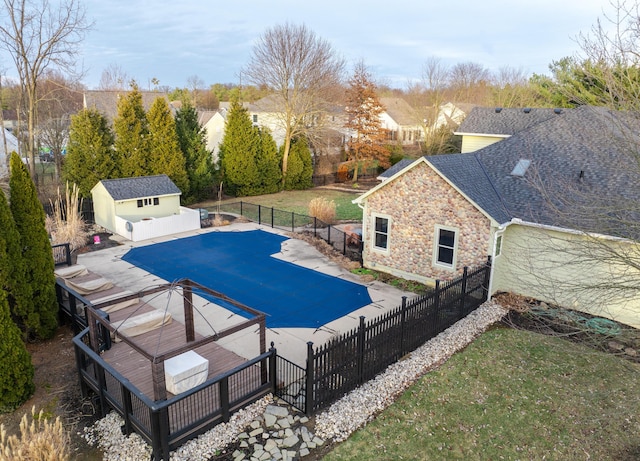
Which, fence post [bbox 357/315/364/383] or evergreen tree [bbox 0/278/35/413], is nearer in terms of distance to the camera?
evergreen tree [bbox 0/278/35/413]


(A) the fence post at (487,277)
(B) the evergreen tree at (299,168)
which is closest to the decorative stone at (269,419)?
(A) the fence post at (487,277)

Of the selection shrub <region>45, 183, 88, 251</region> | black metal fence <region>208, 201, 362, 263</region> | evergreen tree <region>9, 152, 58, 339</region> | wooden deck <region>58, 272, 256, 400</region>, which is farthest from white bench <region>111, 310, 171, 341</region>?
shrub <region>45, 183, 88, 251</region>

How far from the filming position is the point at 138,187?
73.2ft

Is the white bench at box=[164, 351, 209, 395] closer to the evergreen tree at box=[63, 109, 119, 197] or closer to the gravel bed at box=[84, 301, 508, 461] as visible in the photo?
the gravel bed at box=[84, 301, 508, 461]

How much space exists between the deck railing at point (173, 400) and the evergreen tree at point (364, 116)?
101 feet

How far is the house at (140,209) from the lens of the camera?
2100 centimetres

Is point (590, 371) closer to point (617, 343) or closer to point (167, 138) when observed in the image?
point (617, 343)

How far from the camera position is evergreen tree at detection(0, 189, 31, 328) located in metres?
9.55

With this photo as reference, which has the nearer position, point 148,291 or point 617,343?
point 148,291

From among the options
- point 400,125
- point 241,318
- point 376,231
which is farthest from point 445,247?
point 400,125

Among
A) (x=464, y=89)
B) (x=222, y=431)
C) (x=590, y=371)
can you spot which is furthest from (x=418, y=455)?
(x=464, y=89)

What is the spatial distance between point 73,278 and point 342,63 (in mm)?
30820

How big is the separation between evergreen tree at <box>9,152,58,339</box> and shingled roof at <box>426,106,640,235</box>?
1128 centimetres

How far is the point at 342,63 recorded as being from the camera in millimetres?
37875
